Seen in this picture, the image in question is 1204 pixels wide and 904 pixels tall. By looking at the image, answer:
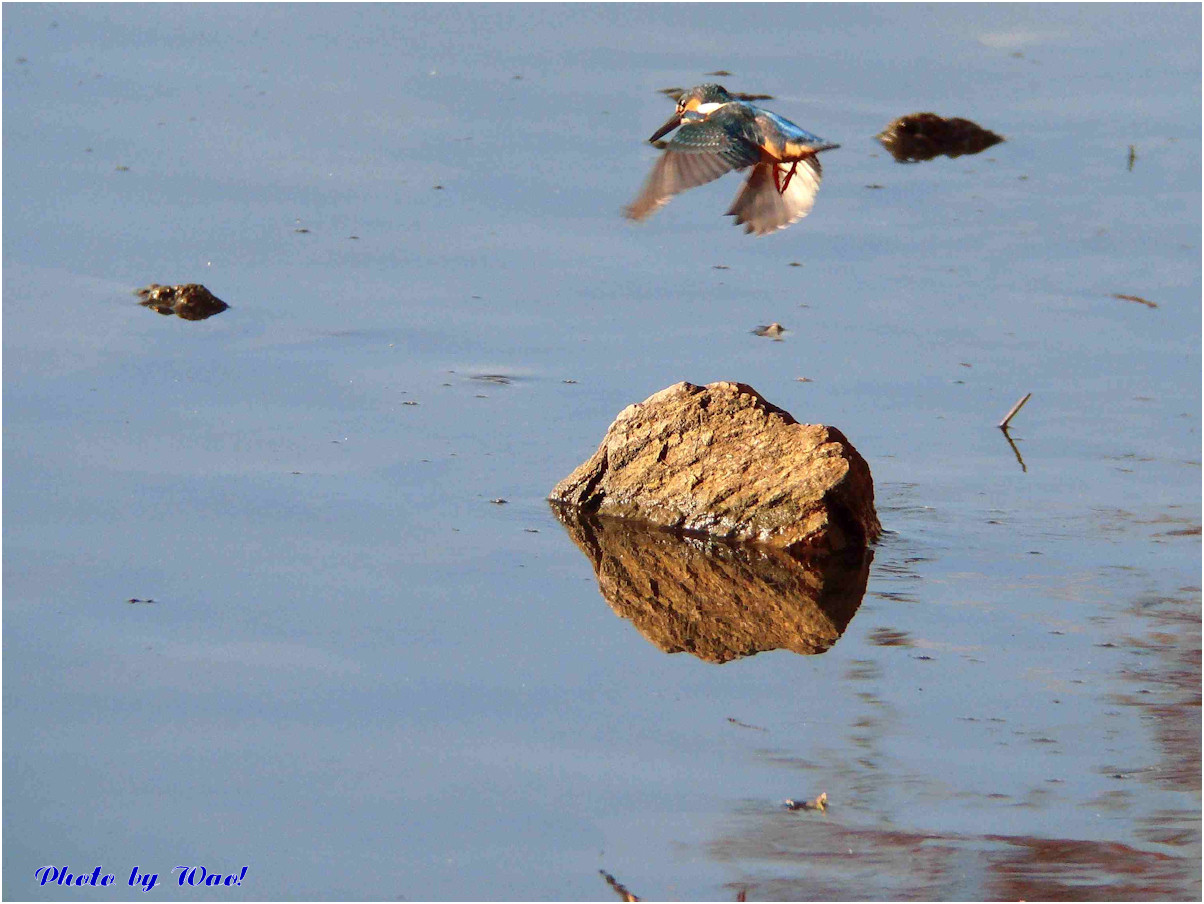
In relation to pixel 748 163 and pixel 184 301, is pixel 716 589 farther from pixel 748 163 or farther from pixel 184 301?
pixel 184 301

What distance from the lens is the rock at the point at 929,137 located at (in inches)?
385

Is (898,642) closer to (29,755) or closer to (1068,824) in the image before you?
(1068,824)

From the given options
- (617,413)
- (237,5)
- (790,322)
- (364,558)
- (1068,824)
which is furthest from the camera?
(237,5)

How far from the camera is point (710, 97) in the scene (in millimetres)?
6312

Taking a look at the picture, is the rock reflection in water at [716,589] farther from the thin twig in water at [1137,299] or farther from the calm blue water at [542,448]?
the thin twig in water at [1137,299]

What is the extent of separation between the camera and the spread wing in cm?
564

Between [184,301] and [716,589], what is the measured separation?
314 cm

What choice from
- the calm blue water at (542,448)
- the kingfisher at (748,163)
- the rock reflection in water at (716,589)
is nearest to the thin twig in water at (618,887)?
the calm blue water at (542,448)

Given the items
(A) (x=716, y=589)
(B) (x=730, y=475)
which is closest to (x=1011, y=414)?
(B) (x=730, y=475)

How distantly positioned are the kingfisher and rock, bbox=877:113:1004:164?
385 cm

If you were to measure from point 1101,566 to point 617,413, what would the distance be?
73.8 inches

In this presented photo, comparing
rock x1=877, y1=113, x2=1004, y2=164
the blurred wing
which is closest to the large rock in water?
the blurred wing

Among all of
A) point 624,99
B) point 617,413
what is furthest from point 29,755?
point 624,99

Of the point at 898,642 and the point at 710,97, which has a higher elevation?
the point at 710,97
